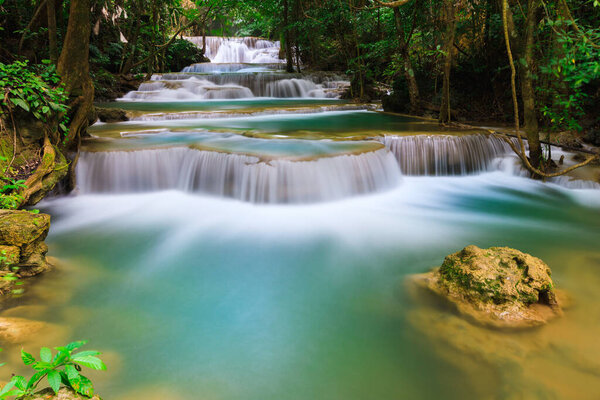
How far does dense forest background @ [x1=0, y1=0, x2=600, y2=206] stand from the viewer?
15.3 ft

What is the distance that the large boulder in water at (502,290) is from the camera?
2781 millimetres

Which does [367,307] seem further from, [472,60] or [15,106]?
[472,60]

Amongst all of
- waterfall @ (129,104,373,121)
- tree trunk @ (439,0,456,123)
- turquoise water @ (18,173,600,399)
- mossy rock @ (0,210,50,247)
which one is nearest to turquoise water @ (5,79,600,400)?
turquoise water @ (18,173,600,399)

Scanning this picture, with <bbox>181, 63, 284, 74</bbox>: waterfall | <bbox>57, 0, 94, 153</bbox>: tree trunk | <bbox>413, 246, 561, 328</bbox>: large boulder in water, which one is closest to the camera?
<bbox>413, 246, 561, 328</bbox>: large boulder in water

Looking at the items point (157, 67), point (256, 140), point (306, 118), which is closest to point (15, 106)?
point (256, 140)

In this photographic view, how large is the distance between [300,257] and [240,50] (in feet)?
87.2

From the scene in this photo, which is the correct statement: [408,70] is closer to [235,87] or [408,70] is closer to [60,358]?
[235,87]

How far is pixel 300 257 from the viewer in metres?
4.05

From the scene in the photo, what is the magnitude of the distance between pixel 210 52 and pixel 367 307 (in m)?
27.7

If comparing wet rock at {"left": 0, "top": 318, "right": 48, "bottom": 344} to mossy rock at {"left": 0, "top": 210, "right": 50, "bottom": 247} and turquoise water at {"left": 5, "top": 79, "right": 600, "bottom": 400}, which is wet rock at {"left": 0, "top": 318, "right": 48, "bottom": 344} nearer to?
turquoise water at {"left": 5, "top": 79, "right": 600, "bottom": 400}

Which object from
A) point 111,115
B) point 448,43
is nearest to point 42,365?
point 448,43

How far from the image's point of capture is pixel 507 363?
238 centimetres

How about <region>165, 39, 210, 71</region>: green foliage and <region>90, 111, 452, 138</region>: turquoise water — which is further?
<region>165, 39, 210, 71</region>: green foliage

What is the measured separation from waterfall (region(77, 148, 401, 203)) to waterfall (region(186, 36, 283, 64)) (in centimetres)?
2195
